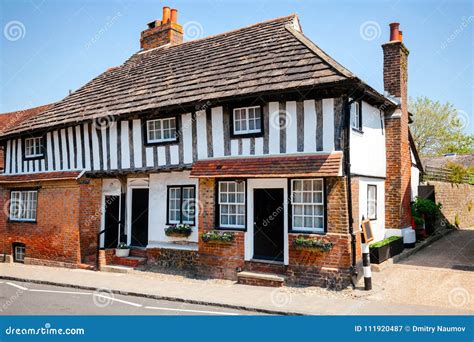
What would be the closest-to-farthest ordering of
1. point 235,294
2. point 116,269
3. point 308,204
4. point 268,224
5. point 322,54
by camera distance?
point 235,294 < point 308,204 < point 322,54 < point 268,224 < point 116,269

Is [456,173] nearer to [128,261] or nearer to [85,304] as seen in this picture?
[128,261]

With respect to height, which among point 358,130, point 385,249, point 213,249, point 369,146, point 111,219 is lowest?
point 385,249

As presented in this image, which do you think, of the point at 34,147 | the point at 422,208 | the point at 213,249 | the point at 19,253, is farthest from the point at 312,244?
the point at 34,147

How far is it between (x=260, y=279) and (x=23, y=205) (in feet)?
36.9

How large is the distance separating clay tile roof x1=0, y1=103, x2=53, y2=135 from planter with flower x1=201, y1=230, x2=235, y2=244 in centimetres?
1589

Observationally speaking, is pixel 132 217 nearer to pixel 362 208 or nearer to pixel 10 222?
pixel 10 222

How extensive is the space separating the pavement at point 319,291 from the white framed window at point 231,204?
5.59 ft

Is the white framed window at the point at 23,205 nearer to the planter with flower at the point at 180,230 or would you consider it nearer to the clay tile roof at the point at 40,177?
the clay tile roof at the point at 40,177

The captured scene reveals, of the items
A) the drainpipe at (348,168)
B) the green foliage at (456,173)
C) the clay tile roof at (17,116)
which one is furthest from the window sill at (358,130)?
the clay tile roof at (17,116)

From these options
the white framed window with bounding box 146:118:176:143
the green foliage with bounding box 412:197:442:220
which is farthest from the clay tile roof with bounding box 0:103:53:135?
the green foliage with bounding box 412:197:442:220

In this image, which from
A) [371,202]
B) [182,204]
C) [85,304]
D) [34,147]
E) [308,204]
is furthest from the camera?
[34,147]

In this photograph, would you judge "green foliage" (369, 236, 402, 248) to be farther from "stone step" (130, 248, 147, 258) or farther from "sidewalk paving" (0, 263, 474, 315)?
"stone step" (130, 248, 147, 258)

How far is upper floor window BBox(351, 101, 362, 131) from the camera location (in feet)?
37.0

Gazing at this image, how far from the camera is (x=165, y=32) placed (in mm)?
18938
